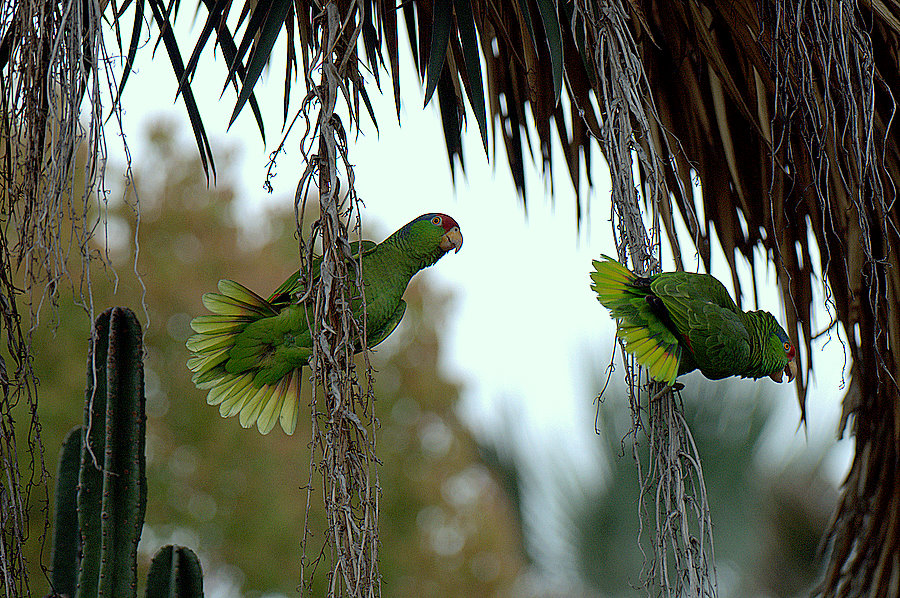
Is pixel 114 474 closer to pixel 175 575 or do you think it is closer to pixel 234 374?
pixel 175 575

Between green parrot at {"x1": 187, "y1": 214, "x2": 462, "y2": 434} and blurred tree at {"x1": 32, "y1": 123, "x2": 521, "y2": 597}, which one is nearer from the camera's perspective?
green parrot at {"x1": 187, "y1": 214, "x2": 462, "y2": 434}

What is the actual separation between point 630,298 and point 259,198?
20.0 feet

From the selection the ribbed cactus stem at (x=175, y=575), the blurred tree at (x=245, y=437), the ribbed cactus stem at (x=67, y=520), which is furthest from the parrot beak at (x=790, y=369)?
the blurred tree at (x=245, y=437)

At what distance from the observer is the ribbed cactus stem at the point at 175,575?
4.18 ft

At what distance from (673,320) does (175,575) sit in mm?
905

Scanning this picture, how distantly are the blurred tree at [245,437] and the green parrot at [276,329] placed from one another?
436 centimetres

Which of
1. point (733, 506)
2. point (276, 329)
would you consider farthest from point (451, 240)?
point (733, 506)

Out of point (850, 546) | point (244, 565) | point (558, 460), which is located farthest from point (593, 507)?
point (850, 546)

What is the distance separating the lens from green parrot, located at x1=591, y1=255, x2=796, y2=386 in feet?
2.83

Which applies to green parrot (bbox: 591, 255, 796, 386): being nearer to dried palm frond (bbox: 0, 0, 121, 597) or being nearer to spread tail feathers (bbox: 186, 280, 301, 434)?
spread tail feathers (bbox: 186, 280, 301, 434)

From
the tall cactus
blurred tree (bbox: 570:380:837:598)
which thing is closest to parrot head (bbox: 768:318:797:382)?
the tall cactus

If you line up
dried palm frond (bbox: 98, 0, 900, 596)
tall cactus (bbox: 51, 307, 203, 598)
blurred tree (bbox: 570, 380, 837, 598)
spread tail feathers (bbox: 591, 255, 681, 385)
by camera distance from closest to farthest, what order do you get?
spread tail feathers (bbox: 591, 255, 681, 385) < dried palm frond (bbox: 98, 0, 900, 596) < tall cactus (bbox: 51, 307, 203, 598) < blurred tree (bbox: 570, 380, 837, 598)

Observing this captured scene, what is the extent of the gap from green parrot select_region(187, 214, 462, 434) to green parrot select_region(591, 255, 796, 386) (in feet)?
0.79

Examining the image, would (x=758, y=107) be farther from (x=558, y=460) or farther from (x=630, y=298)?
(x=558, y=460)
